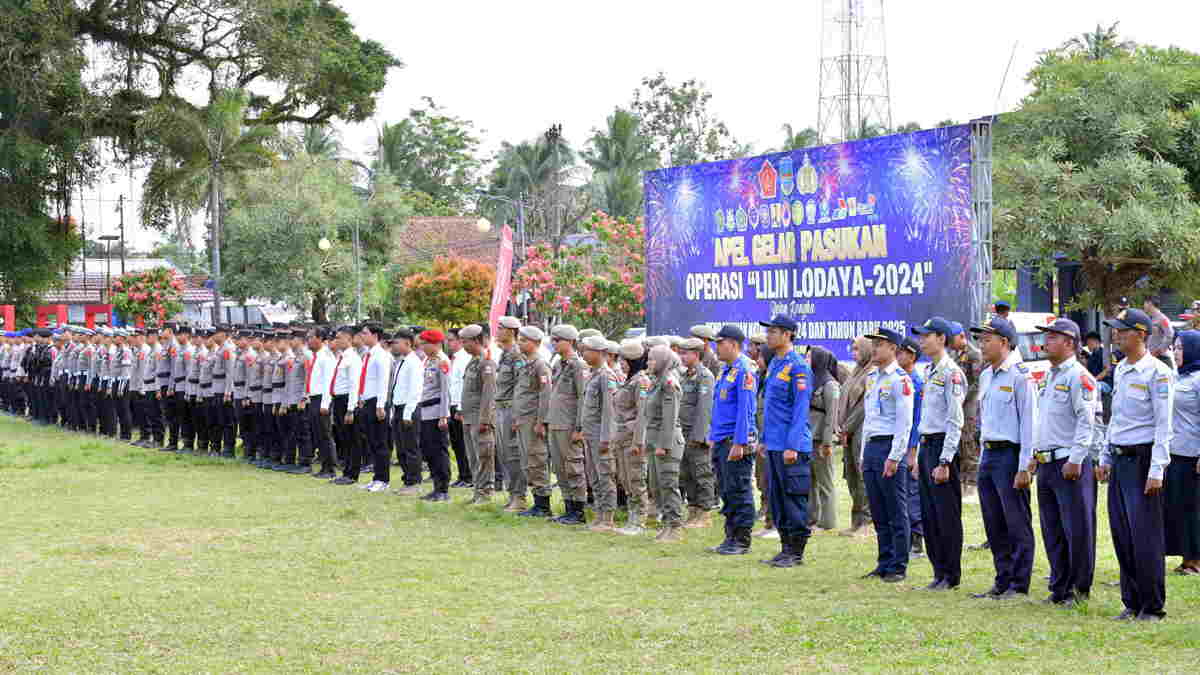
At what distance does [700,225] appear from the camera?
61.1 ft

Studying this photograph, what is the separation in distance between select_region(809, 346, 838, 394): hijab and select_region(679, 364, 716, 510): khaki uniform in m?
0.85

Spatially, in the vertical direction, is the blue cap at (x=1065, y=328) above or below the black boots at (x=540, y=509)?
above

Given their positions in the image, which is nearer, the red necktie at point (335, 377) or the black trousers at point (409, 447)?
the black trousers at point (409, 447)

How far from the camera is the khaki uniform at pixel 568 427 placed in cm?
Answer: 1277

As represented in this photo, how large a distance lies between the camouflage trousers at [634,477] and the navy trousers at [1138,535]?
4.51 metres

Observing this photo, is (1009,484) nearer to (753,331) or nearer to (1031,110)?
(753,331)

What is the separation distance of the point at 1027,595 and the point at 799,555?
1885mm

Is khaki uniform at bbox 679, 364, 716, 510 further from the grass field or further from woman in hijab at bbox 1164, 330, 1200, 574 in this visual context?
woman in hijab at bbox 1164, 330, 1200, 574

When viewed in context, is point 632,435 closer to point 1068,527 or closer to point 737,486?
point 737,486

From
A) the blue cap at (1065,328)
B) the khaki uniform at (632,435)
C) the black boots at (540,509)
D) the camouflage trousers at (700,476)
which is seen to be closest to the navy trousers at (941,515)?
the blue cap at (1065,328)

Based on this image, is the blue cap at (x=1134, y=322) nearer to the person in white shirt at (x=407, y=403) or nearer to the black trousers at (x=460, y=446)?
the person in white shirt at (x=407, y=403)

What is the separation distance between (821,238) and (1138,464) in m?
8.96

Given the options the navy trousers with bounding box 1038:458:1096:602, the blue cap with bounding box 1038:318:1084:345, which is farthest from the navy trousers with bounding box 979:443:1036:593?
the blue cap with bounding box 1038:318:1084:345

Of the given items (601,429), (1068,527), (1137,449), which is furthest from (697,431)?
(1137,449)
